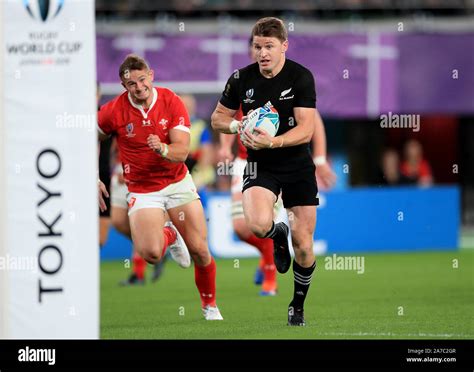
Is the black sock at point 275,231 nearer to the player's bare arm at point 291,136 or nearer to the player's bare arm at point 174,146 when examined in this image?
A: the player's bare arm at point 291,136

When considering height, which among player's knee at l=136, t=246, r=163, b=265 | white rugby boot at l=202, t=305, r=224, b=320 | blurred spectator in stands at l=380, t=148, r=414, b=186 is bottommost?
white rugby boot at l=202, t=305, r=224, b=320

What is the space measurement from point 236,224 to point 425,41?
9.51 m

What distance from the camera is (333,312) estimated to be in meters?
11.1

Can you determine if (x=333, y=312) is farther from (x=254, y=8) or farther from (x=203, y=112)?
(x=254, y=8)

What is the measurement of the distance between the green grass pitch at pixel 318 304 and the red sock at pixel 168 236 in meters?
0.69

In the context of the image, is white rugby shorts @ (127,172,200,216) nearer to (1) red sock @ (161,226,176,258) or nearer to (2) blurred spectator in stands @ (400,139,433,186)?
(1) red sock @ (161,226,176,258)

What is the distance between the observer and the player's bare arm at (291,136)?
30.6 ft

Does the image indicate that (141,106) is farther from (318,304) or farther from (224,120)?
(318,304)

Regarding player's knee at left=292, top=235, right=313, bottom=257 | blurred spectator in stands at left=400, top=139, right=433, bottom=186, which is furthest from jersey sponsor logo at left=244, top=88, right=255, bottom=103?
blurred spectator in stands at left=400, top=139, right=433, bottom=186

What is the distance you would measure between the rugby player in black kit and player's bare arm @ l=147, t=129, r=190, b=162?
0.98 ft

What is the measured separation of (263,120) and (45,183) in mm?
2561

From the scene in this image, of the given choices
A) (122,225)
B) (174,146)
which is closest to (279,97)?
(174,146)

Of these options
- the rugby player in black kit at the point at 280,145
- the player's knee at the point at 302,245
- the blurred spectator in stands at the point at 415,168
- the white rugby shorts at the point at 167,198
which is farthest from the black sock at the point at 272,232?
the blurred spectator in stands at the point at 415,168

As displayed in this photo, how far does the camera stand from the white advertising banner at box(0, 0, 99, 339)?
7.26m
